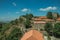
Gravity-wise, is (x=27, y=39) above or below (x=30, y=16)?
below

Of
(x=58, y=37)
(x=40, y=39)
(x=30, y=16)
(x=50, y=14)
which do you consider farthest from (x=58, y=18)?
(x=40, y=39)

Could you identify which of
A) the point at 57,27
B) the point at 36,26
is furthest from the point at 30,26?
the point at 57,27

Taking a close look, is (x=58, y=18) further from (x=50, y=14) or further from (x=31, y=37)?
(x=31, y=37)

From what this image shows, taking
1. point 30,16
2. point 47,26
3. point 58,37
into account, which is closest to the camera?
point 58,37

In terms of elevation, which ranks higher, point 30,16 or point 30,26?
point 30,16

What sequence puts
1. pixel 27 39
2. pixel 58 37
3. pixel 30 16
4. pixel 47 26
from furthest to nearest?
1. pixel 30 16
2. pixel 47 26
3. pixel 58 37
4. pixel 27 39

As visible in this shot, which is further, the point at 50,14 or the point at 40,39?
the point at 50,14

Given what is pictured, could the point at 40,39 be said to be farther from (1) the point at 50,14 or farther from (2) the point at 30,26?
(1) the point at 50,14

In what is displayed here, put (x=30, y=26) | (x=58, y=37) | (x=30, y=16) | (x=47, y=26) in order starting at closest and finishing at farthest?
(x=58, y=37) → (x=47, y=26) → (x=30, y=26) → (x=30, y=16)

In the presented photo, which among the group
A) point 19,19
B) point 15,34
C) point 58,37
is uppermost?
point 19,19
